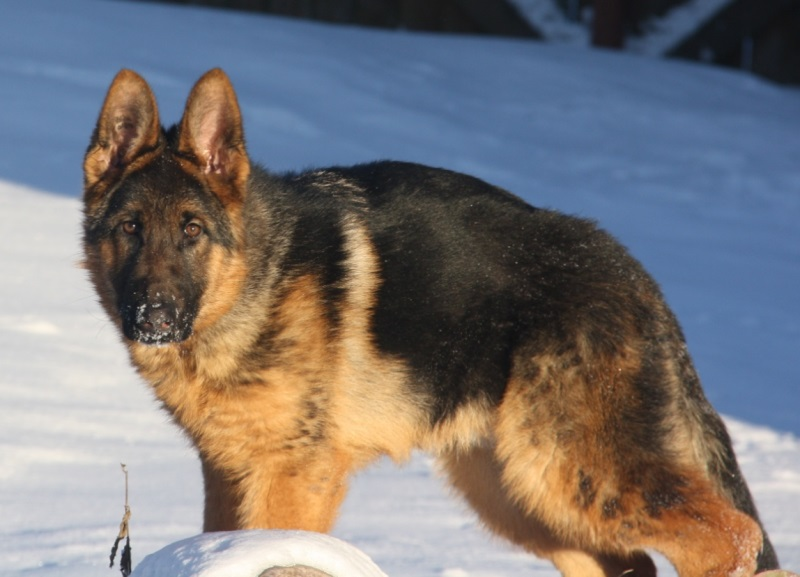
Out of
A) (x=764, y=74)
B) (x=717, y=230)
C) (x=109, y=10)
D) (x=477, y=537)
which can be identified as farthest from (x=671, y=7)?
(x=477, y=537)

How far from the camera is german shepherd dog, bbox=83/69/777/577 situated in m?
3.95

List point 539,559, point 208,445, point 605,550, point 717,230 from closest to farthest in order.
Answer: point 208,445
point 605,550
point 539,559
point 717,230

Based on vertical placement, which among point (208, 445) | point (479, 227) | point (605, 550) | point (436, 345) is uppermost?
point (479, 227)

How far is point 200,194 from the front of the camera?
13.2 ft

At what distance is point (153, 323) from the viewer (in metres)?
3.78

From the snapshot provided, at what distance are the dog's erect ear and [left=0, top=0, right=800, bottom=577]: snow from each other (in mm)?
661

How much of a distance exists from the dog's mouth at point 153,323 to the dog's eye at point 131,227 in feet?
0.94

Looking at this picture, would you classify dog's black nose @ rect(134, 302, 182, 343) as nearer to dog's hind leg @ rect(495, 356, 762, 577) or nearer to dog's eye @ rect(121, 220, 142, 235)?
dog's eye @ rect(121, 220, 142, 235)

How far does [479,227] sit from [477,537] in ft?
5.17

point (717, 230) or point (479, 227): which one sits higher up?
point (479, 227)

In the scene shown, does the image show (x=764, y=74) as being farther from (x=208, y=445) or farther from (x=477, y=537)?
(x=208, y=445)

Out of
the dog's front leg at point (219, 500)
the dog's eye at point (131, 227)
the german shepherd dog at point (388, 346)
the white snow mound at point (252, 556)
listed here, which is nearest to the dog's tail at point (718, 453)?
the german shepherd dog at point (388, 346)

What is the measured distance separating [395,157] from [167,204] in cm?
629

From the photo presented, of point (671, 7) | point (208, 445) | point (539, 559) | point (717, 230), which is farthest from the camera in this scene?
point (671, 7)
